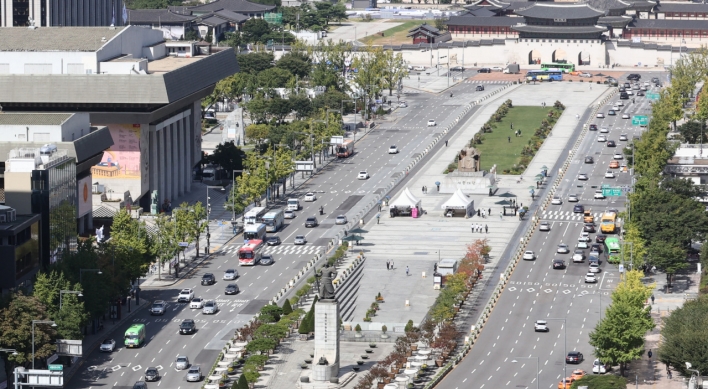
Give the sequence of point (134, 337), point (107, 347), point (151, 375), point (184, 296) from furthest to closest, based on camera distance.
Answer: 1. point (184, 296)
2. point (134, 337)
3. point (107, 347)
4. point (151, 375)

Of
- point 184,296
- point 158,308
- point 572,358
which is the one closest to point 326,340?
point 572,358

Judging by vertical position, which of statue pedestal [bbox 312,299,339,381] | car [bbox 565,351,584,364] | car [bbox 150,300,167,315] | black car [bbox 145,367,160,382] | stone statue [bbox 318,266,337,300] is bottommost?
black car [bbox 145,367,160,382]

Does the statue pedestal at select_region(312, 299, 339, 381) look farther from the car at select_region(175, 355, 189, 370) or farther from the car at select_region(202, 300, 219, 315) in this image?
the car at select_region(202, 300, 219, 315)

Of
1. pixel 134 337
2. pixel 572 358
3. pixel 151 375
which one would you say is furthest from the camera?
pixel 134 337

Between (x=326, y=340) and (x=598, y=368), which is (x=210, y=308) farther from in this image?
(x=598, y=368)

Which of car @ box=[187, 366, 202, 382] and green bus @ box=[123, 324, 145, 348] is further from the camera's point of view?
green bus @ box=[123, 324, 145, 348]

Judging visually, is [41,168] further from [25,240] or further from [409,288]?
[409,288]

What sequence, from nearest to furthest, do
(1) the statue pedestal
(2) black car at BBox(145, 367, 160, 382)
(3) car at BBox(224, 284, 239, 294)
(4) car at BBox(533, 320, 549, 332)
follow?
(1) the statue pedestal
(2) black car at BBox(145, 367, 160, 382)
(4) car at BBox(533, 320, 549, 332)
(3) car at BBox(224, 284, 239, 294)

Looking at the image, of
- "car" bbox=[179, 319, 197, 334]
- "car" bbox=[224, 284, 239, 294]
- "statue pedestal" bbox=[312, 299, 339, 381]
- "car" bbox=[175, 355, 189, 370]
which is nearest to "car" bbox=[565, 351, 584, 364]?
"statue pedestal" bbox=[312, 299, 339, 381]

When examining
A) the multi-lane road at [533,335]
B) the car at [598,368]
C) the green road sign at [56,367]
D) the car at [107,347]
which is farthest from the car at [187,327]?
the car at [598,368]

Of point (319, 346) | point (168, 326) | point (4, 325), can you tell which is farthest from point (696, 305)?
point (4, 325)
